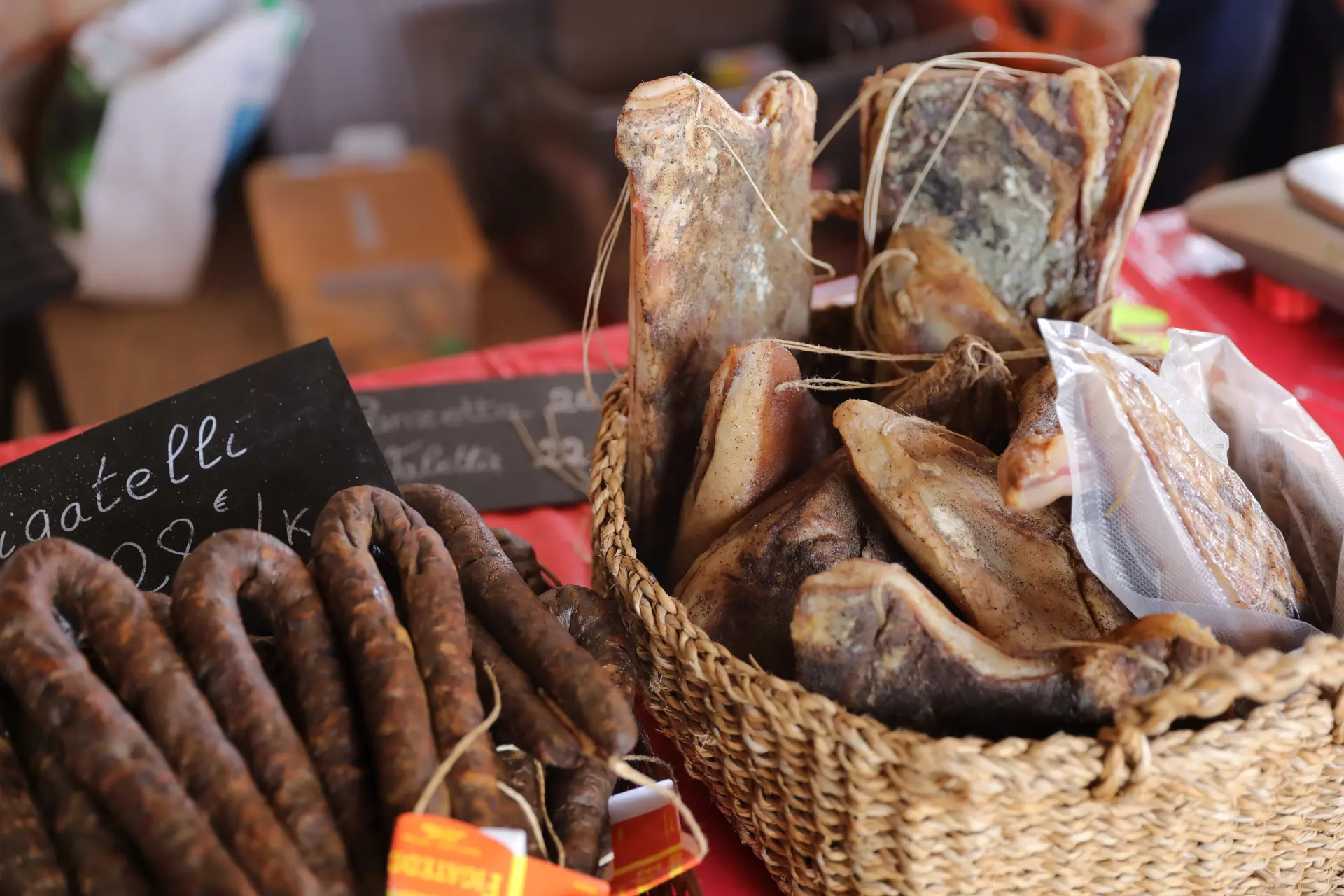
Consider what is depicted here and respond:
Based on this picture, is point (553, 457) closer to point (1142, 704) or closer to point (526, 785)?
point (526, 785)

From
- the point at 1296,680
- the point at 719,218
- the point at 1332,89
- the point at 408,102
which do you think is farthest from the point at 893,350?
the point at 408,102

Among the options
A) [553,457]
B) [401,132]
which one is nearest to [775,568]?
[553,457]

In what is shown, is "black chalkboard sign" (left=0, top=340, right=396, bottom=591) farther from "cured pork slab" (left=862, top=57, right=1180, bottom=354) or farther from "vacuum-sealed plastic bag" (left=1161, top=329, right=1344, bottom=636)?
"vacuum-sealed plastic bag" (left=1161, top=329, right=1344, bottom=636)

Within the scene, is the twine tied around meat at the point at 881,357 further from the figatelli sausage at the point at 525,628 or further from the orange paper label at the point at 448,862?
the orange paper label at the point at 448,862

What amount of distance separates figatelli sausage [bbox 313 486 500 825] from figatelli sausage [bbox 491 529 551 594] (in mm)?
141

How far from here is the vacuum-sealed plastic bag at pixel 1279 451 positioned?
950 millimetres

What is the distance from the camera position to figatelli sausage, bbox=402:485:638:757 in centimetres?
75

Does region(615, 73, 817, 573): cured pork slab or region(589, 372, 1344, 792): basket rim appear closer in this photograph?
region(589, 372, 1344, 792): basket rim

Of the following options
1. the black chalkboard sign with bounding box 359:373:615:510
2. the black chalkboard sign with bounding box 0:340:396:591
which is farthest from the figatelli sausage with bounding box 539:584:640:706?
the black chalkboard sign with bounding box 359:373:615:510

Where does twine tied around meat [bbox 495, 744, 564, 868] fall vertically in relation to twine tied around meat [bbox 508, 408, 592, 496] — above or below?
above

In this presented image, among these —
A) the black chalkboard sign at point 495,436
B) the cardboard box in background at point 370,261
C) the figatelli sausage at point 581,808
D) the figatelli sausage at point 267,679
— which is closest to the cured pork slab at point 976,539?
the figatelli sausage at point 581,808

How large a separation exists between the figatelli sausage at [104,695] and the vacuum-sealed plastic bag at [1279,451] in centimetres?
84

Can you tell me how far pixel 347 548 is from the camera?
31.7 inches

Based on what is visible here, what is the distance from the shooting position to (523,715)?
78 cm
